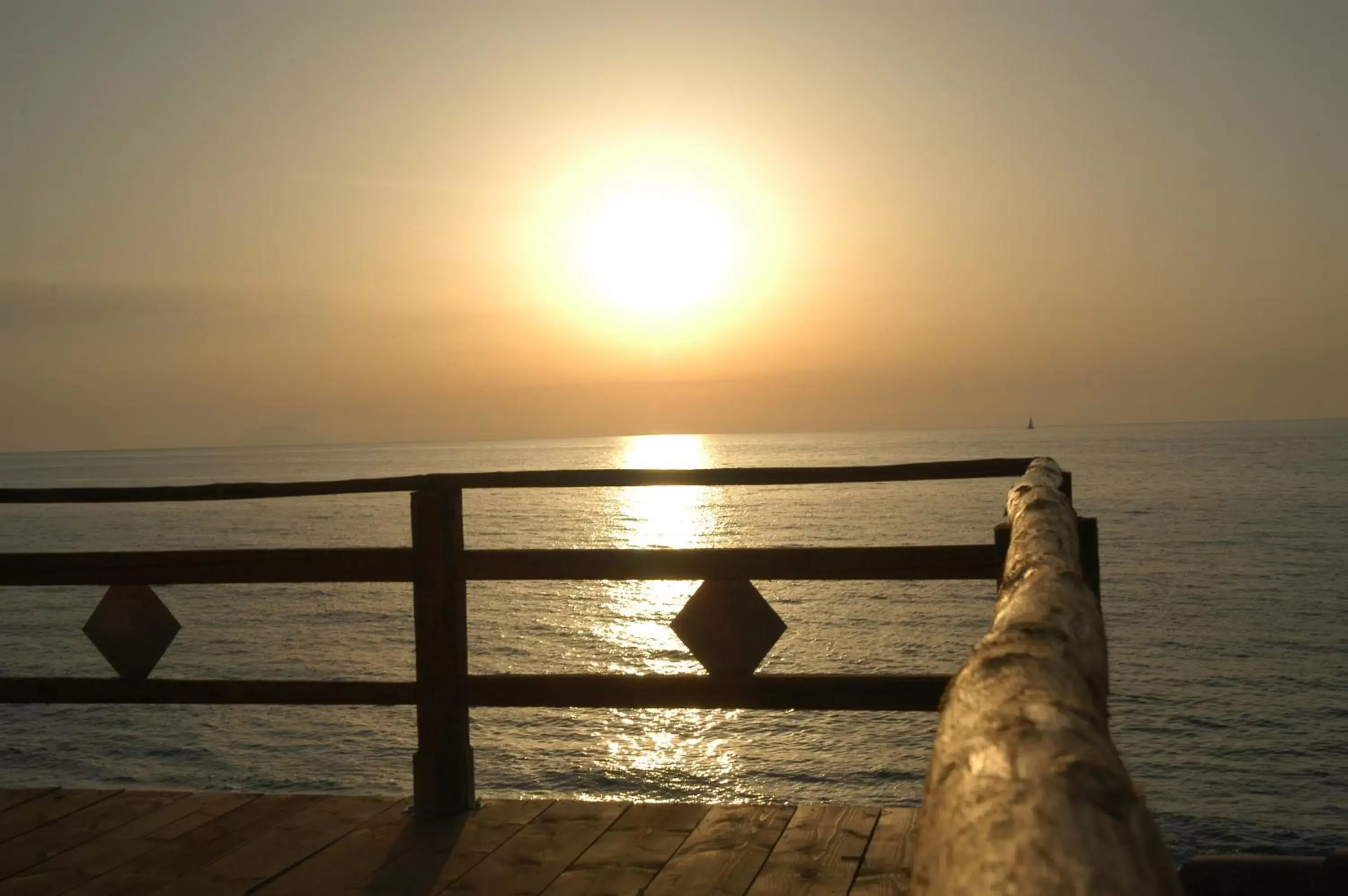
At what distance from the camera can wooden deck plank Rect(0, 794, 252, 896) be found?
4082 millimetres

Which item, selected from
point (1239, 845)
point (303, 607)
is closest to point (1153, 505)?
point (303, 607)

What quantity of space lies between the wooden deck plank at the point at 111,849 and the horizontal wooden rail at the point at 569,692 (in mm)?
474

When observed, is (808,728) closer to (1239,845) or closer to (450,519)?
(1239,845)

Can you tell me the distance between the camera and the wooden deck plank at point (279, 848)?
4.02 m

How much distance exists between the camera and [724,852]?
413cm

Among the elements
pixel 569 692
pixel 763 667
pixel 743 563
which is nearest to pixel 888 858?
pixel 743 563

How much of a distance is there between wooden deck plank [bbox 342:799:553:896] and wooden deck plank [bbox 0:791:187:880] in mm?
1278

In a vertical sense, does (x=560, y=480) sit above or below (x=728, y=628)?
above

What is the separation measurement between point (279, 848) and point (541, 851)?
102 centimetres

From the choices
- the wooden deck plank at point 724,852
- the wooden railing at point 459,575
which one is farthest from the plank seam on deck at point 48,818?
the wooden deck plank at point 724,852

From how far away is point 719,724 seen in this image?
2275 centimetres

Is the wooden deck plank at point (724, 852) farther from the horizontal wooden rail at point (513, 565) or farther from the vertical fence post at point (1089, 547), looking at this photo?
the vertical fence post at point (1089, 547)

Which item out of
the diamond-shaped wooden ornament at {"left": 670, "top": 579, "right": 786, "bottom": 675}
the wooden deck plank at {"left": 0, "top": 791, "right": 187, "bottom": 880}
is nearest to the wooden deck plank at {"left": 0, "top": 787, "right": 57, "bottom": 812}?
the wooden deck plank at {"left": 0, "top": 791, "right": 187, "bottom": 880}

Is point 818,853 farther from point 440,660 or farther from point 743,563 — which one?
point 440,660
